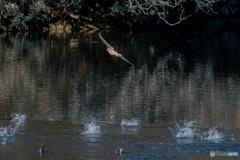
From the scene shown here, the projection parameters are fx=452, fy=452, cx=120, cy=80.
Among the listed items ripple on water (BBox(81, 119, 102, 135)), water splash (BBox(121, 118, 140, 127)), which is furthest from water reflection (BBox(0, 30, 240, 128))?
ripple on water (BBox(81, 119, 102, 135))

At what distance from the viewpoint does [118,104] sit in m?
10.5

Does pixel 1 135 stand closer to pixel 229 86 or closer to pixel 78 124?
pixel 78 124

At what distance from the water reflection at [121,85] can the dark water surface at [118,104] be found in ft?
0.07

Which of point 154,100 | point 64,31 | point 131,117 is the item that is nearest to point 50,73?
point 154,100

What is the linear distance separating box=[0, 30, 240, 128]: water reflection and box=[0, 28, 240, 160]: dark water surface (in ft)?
0.07

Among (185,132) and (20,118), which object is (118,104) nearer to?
(20,118)

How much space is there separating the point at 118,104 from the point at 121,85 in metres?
2.37

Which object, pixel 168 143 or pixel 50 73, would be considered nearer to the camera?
pixel 168 143

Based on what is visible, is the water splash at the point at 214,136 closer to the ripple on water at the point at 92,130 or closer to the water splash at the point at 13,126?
the ripple on water at the point at 92,130

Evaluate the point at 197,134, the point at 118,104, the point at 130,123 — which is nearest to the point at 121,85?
the point at 118,104

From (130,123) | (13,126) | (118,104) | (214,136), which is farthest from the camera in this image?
(118,104)

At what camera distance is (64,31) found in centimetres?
3397

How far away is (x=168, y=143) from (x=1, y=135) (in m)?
2.81

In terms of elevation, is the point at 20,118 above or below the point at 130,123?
above
